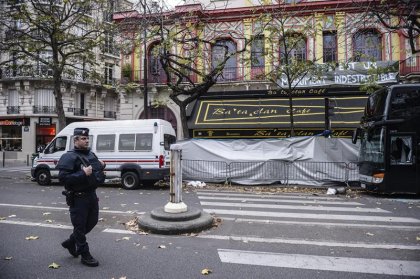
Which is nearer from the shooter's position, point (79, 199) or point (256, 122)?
point (79, 199)

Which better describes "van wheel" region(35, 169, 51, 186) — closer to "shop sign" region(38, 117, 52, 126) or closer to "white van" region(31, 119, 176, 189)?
"white van" region(31, 119, 176, 189)

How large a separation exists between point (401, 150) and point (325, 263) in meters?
8.17

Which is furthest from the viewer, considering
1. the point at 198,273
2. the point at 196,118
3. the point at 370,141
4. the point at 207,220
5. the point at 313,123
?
the point at 196,118

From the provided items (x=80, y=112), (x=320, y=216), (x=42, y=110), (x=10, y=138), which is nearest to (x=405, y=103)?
(x=320, y=216)

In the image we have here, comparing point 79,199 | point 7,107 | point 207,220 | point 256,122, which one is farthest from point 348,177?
point 7,107

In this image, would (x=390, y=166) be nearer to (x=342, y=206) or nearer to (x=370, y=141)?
(x=370, y=141)

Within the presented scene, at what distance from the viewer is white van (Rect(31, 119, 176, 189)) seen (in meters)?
12.4

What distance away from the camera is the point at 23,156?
33406mm

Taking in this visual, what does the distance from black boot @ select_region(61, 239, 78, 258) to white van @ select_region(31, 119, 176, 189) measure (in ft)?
24.7

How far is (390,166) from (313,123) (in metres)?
7.06

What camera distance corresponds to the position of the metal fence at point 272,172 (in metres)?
13.0

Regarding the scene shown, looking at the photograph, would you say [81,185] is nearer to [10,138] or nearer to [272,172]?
[272,172]

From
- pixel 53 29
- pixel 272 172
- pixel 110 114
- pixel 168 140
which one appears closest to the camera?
pixel 168 140

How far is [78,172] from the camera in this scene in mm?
4348
